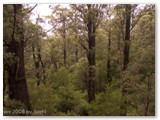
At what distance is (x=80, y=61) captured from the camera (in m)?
6.25

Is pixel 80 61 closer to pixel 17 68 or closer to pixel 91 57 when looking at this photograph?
pixel 91 57

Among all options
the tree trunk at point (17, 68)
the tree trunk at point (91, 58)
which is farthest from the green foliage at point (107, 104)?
the tree trunk at point (17, 68)

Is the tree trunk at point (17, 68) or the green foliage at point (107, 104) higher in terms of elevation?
the tree trunk at point (17, 68)

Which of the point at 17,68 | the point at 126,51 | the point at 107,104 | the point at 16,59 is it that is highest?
the point at 126,51

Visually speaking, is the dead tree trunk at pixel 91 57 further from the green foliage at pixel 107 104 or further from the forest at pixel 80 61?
the green foliage at pixel 107 104

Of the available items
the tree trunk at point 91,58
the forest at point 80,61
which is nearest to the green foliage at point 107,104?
the forest at point 80,61

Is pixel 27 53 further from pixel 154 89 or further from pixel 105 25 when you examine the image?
pixel 154 89

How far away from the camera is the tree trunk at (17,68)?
6.18m

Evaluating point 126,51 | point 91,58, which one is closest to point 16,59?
point 91,58

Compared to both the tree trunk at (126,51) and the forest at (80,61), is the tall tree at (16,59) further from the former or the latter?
the tree trunk at (126,51)

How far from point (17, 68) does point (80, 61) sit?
2.97 ft

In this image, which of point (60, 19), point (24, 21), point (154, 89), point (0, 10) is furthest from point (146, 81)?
point (0, 10)

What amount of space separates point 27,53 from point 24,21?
0.46 m

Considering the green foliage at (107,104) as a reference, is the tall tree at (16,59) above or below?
above
